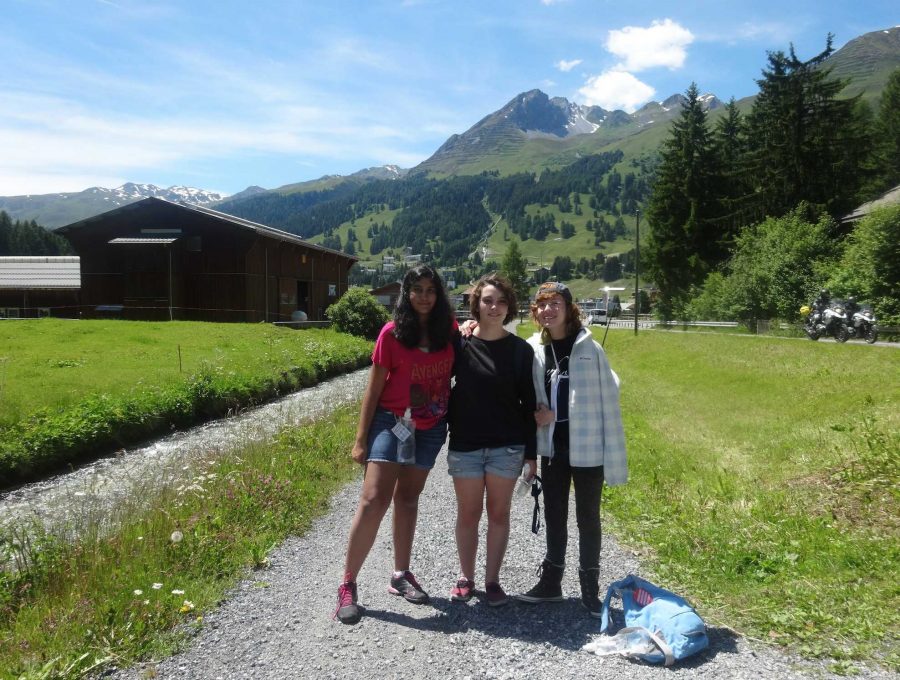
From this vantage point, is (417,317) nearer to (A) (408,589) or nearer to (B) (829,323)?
(A) (408,589)

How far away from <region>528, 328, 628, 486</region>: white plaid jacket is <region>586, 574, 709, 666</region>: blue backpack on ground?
747 millimetres

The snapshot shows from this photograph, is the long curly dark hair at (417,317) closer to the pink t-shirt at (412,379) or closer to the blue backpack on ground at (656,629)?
the pink t-shirt at (412,379)

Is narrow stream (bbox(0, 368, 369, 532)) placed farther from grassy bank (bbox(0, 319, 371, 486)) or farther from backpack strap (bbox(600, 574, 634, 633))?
backpack strap (bbox(600, 574, 634, 633))

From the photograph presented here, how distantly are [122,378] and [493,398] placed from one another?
43.9 feet

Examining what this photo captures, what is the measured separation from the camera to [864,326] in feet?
67.9

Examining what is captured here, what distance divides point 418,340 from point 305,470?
4.59 m

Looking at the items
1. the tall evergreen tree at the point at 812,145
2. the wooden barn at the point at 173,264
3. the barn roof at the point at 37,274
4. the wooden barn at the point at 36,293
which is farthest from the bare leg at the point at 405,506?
the barn roof at the point at 37,274

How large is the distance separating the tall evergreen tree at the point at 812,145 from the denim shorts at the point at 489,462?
4014 centimetres

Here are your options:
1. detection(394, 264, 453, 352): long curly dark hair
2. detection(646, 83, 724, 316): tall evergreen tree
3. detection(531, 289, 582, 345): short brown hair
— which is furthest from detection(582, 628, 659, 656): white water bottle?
detection(646, 83, 724, 316): tall evergreen tree

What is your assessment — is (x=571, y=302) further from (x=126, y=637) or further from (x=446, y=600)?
(x=126, y=637)

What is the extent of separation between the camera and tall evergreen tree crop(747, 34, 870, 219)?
38.1 metres

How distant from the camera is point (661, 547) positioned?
536cm

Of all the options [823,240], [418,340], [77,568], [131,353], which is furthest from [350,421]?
[823,240]

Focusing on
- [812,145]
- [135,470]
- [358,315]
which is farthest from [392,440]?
[812,145]
